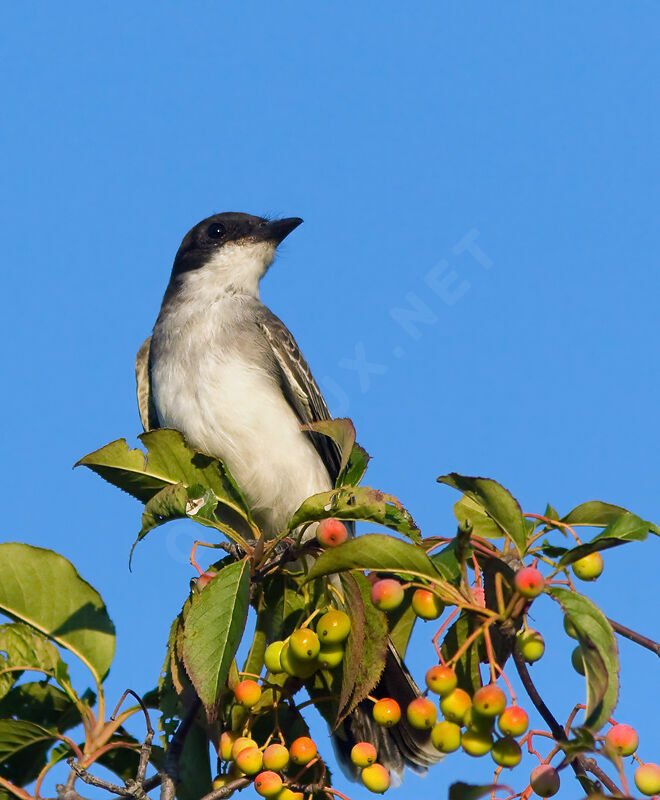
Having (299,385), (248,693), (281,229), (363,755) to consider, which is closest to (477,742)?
(363,755)

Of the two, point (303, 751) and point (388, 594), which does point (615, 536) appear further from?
point (303, 751)

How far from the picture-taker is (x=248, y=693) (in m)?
3.75

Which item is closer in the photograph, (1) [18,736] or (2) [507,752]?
(2) [507,752]

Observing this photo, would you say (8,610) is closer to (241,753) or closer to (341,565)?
(241,753)

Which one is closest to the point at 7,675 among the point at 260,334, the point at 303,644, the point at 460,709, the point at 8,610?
the point at 8,610

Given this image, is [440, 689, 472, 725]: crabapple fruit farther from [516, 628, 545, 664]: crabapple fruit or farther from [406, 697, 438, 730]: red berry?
[516, 628, 545, 664]: crabapple fruit

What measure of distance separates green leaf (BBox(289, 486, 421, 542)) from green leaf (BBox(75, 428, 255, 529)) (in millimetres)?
554

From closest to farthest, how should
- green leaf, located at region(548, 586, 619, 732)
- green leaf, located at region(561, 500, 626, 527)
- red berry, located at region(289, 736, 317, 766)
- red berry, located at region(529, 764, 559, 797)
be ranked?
green leaf, located at region(548, 586, 619, 732)
red berry, located at region(529, 764, 559, 797)
green leaf, located at region(561, 500, 626, 527)
red berry, located at region(289, 736, 317, 766)

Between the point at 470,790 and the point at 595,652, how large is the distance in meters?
0.51

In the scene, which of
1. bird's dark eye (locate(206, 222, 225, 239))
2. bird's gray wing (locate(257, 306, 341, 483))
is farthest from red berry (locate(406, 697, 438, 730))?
bird's dark eye (locate(206, 222, 225, 239))

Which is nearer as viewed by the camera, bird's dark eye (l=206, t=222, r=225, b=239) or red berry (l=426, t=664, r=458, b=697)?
red berry (l=426, t=664, r=458, b=697)

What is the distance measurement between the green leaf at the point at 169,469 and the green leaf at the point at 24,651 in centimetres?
69

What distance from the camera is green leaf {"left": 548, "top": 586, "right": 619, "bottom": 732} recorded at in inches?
113

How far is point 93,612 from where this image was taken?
14.3 feet
